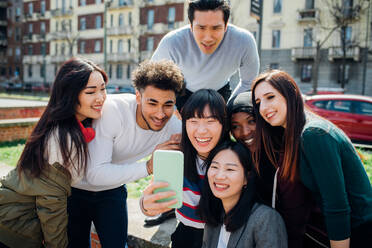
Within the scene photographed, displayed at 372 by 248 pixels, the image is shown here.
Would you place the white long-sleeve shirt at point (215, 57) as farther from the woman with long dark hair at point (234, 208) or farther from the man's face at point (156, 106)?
the woman with long dark hair at point (234, 208)

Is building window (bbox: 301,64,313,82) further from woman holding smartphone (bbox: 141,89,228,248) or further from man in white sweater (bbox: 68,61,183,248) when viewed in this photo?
woman holding smartphone (bbox: 141,89,228,248)

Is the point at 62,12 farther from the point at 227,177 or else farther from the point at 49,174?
the point at 227,177

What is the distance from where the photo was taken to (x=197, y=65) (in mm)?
3318

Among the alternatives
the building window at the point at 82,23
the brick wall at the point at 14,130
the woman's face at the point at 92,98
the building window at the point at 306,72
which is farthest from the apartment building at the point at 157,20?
the woman's face at the point at 92,98

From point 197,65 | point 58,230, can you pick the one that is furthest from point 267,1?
point 58,230

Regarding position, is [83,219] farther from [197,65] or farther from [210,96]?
[197,65]

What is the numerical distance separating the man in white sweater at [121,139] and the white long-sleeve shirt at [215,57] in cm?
60

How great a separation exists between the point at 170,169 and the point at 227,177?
400 mm

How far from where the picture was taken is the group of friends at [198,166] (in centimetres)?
194

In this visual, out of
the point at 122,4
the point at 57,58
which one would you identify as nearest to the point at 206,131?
the point at 122,4

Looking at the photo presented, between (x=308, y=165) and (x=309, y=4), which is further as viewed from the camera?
(x=309, y=4)

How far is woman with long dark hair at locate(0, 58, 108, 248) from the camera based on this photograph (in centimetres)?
222

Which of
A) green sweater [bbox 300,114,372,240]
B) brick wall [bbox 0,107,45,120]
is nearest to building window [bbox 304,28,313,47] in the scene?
brick wall [bbox 0,107,45,120]

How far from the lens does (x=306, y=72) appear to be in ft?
91.1
